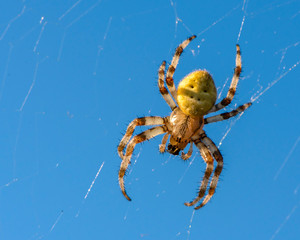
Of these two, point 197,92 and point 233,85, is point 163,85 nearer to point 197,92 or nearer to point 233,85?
point 197,92

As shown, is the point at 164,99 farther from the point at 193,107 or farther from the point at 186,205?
the point at 186,205

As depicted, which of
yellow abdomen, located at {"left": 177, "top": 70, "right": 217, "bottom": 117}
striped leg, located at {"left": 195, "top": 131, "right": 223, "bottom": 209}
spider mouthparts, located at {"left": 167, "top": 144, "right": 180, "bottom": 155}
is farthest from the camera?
spider mouthparts, located at {"left": 167, "top": 144, "right": 180, "bottom": 155}

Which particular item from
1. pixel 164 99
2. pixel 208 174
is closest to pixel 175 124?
pixel 164 99

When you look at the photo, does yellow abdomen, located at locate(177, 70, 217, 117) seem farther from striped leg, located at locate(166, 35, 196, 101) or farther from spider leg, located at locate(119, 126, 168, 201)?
spider leg, located at locate(119, 126, 168, 201)

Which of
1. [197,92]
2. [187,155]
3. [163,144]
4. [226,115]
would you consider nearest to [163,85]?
[197,92]

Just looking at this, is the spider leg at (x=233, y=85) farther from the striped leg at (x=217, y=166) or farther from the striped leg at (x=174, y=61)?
the striped leg at (x=174, y=61)

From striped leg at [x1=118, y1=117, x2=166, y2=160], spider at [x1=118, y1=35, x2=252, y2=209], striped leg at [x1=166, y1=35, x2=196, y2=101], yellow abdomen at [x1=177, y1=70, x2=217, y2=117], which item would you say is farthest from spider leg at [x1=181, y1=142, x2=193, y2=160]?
striped leg at [x1=166, y1=35, x2=196, y2=101]

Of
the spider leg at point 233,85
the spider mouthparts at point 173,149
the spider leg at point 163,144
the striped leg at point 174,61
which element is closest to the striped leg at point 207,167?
the spider mouthparts at point 173,149
